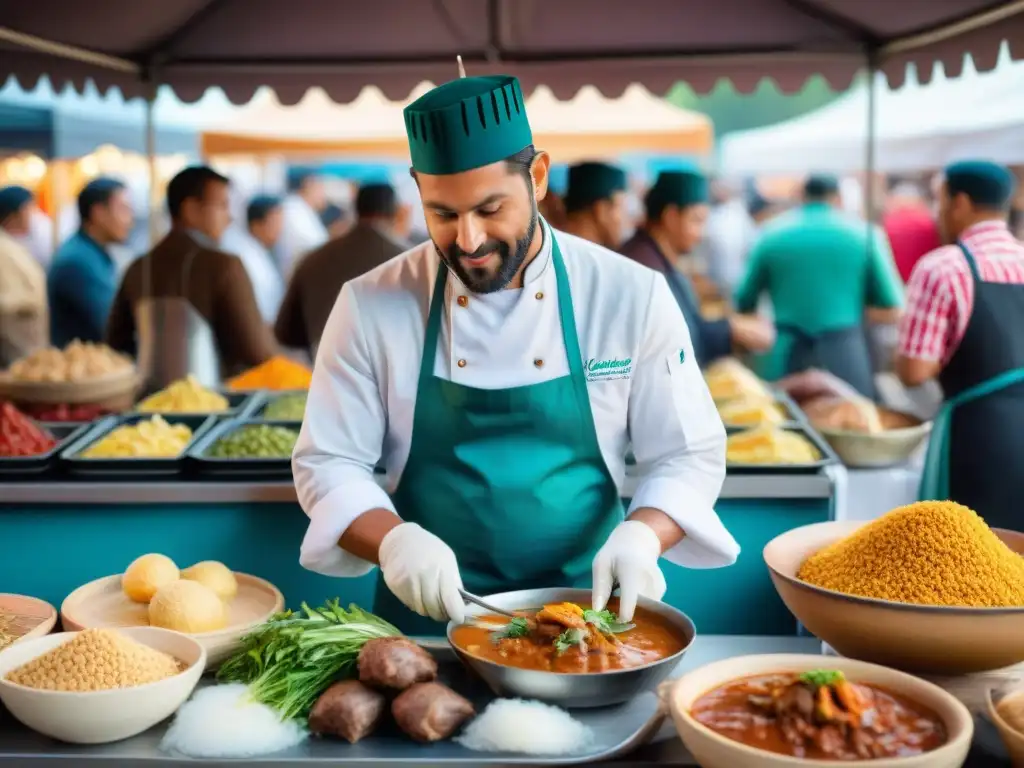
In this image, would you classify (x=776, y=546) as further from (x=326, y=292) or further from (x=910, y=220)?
(x=910, y=220)

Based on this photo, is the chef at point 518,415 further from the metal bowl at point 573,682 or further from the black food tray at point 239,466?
the black food tray at point 239,466

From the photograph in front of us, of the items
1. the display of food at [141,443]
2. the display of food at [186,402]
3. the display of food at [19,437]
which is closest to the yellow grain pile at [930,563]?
the display of food at [141,443]

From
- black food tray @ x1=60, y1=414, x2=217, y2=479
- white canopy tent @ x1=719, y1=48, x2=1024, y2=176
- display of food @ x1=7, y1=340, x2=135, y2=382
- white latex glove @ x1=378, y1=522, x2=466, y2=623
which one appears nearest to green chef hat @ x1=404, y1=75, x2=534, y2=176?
white latex glove @ x1=378, y1=522, x2=466, y2=623

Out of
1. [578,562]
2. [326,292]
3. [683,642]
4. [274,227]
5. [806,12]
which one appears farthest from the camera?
[274,227]

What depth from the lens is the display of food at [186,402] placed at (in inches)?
138

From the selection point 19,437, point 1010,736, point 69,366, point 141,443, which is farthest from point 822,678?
point 69,366

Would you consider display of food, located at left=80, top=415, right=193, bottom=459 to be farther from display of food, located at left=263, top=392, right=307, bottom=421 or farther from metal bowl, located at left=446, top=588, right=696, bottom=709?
metal bowl, located at left=446, top=588, right=696, bottom=709

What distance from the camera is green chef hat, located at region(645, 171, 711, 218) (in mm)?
4230

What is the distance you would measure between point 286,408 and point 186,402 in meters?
0.34

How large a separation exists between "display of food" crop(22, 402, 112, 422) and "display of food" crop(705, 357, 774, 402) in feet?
6.75

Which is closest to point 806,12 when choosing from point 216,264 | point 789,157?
point 216,264

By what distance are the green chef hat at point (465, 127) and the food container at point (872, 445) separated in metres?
2.19

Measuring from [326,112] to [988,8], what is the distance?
3.46 metres

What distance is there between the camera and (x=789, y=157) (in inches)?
328
